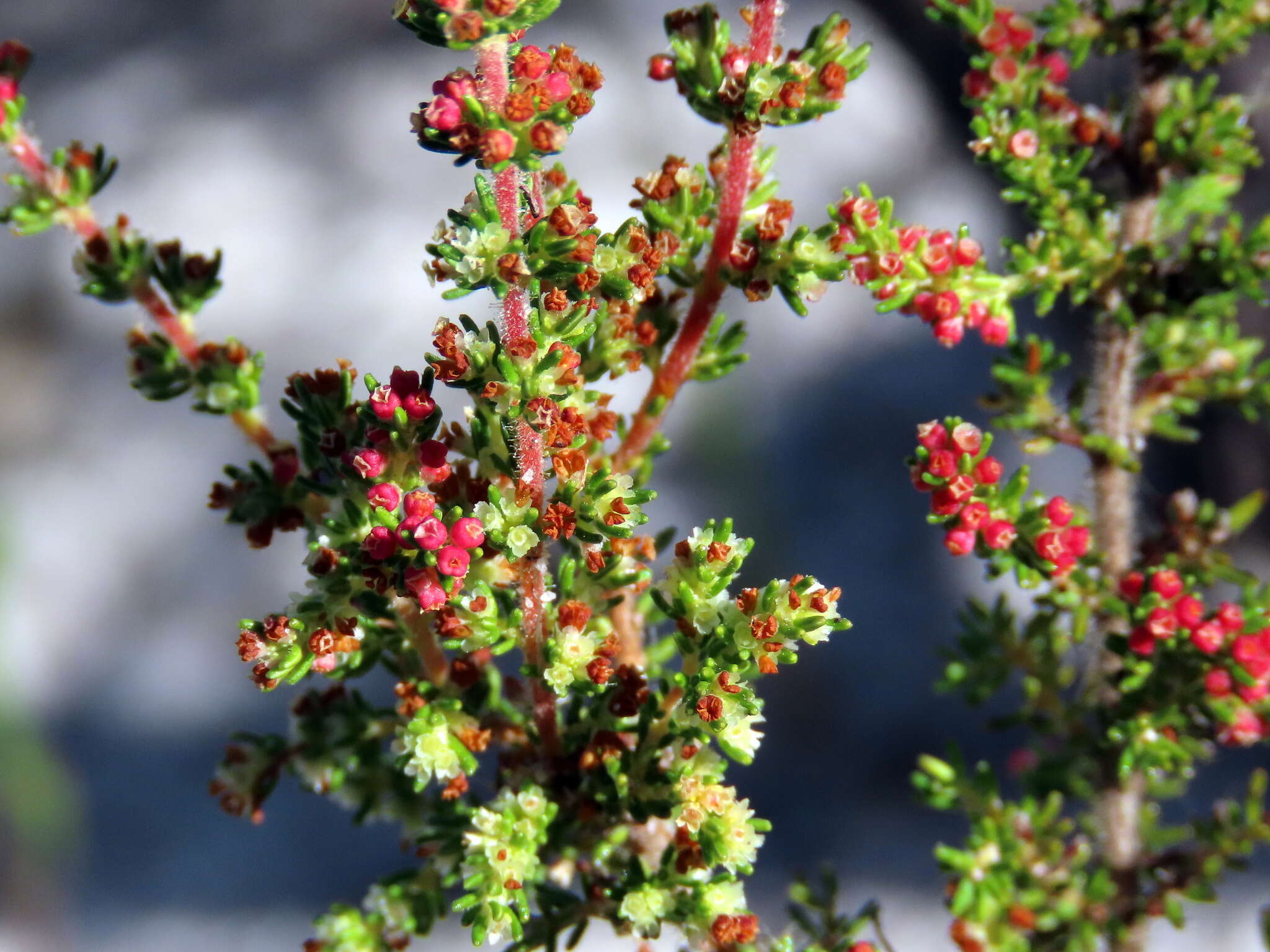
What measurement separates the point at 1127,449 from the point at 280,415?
354 centimetres

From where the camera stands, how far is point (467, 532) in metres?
1.29

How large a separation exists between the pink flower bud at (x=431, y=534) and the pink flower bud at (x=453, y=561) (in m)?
0.01

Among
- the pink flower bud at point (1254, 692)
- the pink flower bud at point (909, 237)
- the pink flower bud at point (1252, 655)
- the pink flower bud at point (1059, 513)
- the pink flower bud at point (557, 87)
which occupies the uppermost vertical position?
the pink flower bud at point (557, 87)

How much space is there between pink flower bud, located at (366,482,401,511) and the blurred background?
299 cm

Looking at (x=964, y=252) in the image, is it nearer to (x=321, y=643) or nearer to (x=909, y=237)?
(x=909, y=237)

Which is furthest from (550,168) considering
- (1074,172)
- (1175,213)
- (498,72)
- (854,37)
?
(854,37)

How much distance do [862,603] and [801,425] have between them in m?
0.77

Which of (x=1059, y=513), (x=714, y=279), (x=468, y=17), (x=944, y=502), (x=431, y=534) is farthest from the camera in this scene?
(x=1059, y=513)

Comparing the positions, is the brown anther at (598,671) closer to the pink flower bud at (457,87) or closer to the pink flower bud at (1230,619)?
the pink flower bud at (457,87)

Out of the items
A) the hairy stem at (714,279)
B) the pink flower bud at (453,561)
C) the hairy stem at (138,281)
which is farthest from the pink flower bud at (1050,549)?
the hairy stem at (138,281)

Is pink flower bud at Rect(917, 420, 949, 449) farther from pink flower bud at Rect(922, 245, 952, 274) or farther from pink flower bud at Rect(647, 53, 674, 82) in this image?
pink flower bud at Rect(647, 53, 674, 82)

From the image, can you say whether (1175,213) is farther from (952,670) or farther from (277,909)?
(277,909)

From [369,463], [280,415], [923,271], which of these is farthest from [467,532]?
[280,415]

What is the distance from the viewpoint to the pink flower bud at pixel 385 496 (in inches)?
52.2
